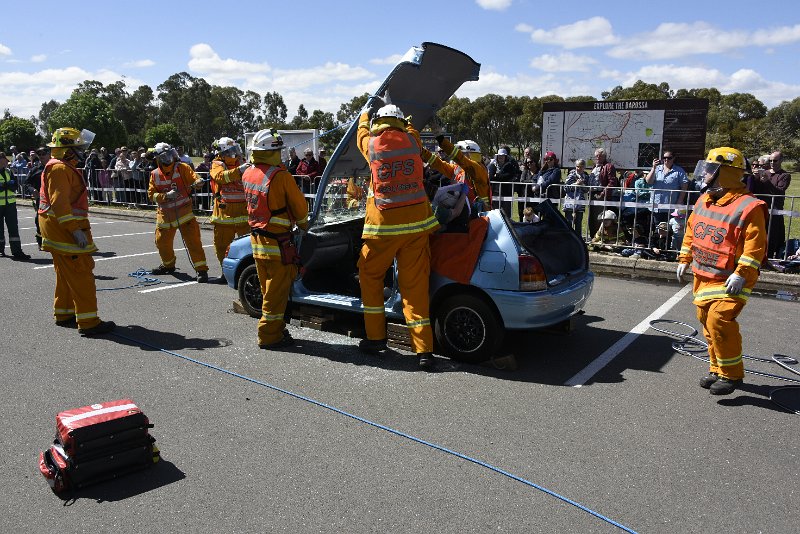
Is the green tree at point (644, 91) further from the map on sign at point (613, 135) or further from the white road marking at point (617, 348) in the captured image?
the white road marking at point (617, 348)

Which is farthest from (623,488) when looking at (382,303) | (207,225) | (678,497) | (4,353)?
→ (207,225)

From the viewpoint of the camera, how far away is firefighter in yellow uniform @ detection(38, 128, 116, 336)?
6.19 metres

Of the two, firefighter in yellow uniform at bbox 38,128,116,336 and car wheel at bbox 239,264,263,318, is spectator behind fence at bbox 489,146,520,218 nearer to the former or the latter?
car wheel at bbox 239,264,263,318

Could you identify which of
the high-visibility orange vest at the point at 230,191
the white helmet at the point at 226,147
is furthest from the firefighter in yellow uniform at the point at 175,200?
the white helmet at the point at 226,147

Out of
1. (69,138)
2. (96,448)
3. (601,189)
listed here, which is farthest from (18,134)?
(96,448)

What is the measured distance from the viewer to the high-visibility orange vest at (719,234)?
4.62m

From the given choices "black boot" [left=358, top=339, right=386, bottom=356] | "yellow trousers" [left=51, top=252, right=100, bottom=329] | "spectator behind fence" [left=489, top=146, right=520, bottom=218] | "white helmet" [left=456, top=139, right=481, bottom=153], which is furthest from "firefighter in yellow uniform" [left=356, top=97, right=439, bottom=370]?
"spectator behind fence" [left=489, top=146, right=520, bottom=218]

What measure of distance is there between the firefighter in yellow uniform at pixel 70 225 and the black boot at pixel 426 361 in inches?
133

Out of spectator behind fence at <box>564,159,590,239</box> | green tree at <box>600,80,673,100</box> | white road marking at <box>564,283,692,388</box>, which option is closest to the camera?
white road marking at <box>564,283,692,388</box>

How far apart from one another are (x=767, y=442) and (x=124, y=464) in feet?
12.9

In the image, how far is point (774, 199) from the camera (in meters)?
8.74

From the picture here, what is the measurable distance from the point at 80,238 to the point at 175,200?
3.07 m

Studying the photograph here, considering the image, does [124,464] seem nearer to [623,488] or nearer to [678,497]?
[623,488]

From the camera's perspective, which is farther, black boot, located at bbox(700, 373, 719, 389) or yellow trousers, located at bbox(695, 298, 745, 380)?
black boot, located at bbox(700, 373, 719, 389)
